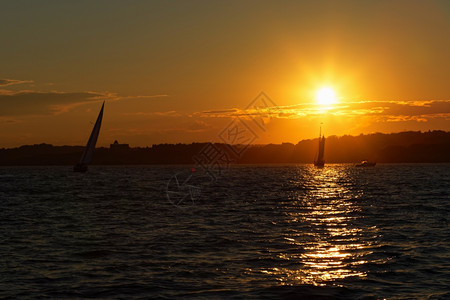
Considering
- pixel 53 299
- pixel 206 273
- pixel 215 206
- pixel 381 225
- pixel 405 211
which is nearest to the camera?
pixel 53 299

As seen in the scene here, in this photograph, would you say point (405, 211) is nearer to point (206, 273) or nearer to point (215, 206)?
point (215, 206)

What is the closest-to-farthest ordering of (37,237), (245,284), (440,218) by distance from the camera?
(245,284), (37,237), (440,218)

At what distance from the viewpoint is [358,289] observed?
64.9 feet

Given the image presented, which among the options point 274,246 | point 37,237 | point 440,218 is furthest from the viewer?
point 440,218

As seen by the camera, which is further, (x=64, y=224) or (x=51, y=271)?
(x=64, y=224)

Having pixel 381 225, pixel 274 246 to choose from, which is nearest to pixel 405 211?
pixel 381 225

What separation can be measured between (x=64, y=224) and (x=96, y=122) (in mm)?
99385

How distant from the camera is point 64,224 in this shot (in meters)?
39.6

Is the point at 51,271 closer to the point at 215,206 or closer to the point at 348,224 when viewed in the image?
the point at 348,224

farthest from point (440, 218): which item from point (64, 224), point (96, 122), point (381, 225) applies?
point (96, 122)

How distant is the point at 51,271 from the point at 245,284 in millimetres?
8279

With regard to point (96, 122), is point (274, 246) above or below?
below

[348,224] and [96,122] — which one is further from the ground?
[96,122]

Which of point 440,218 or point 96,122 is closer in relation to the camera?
point 440,218
